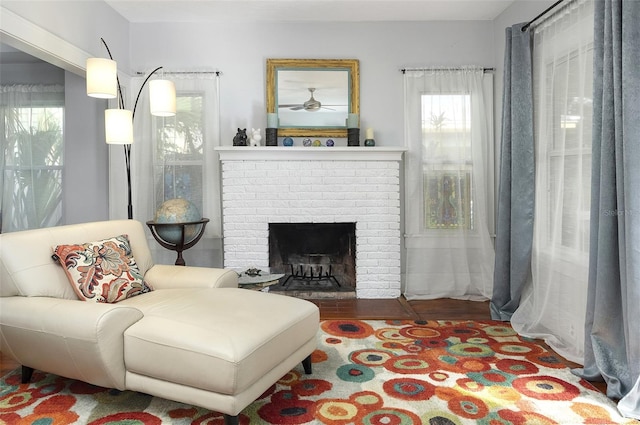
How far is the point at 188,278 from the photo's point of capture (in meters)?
2.70

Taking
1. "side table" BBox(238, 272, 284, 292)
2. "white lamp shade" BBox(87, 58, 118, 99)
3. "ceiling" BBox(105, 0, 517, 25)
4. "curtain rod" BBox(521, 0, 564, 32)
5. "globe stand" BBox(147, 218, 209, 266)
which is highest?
"ceiling" BBox(105, 0, 517, 25)

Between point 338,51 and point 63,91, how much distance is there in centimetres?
285

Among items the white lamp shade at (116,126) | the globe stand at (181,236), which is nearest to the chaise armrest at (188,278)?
the globe stand at (181,236)

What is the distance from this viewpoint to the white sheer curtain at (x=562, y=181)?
8.79 ft

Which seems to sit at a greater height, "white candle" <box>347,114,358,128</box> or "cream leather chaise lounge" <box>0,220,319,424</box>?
"white candle" <box>347,114,358,128</box>

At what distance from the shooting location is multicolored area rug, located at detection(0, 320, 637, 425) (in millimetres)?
1972

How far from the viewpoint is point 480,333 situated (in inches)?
123

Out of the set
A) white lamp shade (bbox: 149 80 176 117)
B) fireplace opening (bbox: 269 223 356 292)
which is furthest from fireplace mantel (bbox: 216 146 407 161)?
white lamp shade (bbox: 149 80 176 117)

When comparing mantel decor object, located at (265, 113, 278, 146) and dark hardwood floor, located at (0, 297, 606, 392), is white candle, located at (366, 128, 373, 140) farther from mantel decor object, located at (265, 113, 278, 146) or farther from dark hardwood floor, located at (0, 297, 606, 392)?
dark hardwood floor, located at (0, 297, 606, 392)

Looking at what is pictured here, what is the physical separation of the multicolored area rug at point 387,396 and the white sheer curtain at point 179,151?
6.63 feet

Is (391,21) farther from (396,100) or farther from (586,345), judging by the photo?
(586,345)

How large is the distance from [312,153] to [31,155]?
292cm

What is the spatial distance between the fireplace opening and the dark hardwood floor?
349mm

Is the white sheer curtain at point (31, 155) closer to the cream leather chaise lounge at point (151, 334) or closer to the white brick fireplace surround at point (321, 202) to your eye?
the white brick fireplace surround at point (321, 202)
